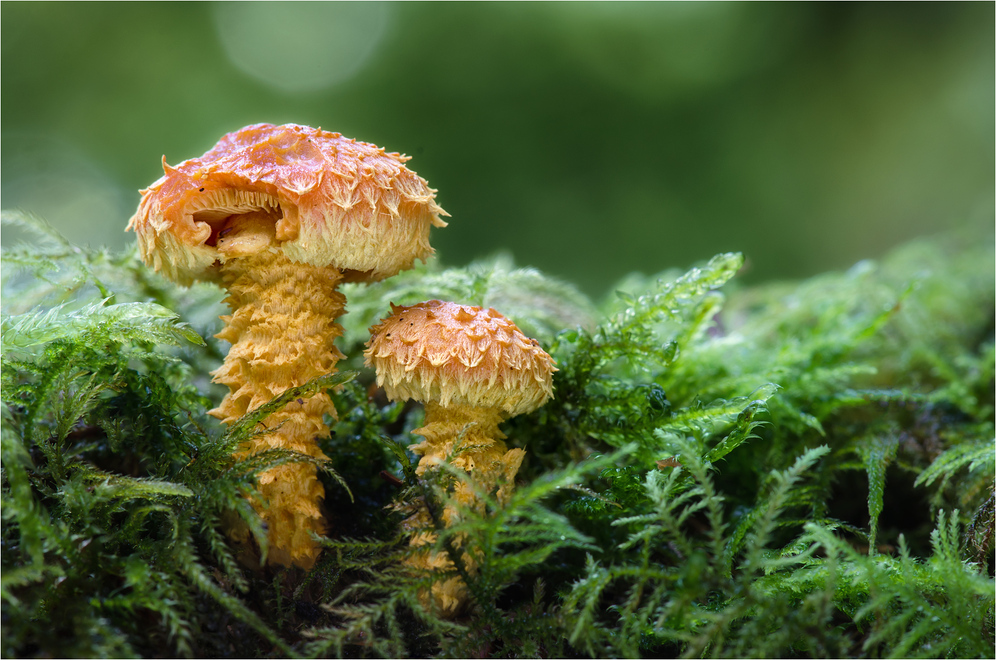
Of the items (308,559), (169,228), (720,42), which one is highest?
(720,42)

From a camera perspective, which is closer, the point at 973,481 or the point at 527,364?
the point at 527,364

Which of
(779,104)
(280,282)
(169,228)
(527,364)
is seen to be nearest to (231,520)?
(280,282)

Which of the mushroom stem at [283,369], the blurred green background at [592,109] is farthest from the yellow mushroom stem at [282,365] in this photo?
the blurred green background at [592,109]

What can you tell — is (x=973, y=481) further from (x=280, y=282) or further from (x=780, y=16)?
(x=780, y=16)

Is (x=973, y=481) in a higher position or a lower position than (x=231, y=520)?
higher

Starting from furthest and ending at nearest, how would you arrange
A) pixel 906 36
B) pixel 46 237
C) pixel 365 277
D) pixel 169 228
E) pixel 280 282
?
pixel 906 36, pixel 46 237, pixel 365 277, pixel 280 282, pixel 169 228

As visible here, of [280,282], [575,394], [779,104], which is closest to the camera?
[280,282]
